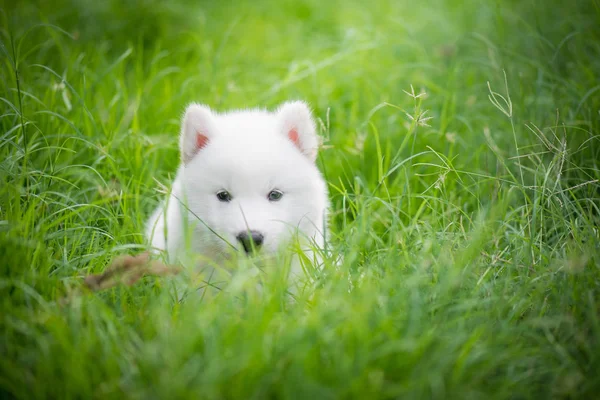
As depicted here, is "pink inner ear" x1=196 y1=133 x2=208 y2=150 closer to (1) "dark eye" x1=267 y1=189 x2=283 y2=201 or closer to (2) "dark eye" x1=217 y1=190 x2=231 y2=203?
(2) "dark eye" x1=217 y1=190 x2=231 y2=203

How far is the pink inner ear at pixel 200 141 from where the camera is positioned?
8.88 ft

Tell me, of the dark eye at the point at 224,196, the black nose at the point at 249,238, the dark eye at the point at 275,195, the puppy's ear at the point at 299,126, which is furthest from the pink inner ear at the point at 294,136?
the black nose at the point at 249,238

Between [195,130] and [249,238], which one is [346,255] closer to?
[249,238]

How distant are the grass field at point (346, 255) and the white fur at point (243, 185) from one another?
179mm

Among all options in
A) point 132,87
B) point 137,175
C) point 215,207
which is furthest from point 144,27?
point 215,207

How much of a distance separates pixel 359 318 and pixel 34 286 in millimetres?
1301

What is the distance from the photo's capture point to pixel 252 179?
2.46 m

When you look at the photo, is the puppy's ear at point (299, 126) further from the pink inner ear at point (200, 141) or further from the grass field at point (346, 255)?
the pink inner ear at point (200, 141)

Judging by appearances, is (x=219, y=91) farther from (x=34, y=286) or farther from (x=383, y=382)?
(x=383, y=382)

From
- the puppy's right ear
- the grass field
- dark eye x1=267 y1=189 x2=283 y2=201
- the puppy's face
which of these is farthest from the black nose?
the puppy's right ear

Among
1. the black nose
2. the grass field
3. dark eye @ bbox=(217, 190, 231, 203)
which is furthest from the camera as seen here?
dark eye @ bbox=(217, 190, 231, 203)

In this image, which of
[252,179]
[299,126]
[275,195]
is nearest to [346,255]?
[275,195]

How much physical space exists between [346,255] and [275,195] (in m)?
0.43

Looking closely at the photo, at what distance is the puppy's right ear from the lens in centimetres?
267
